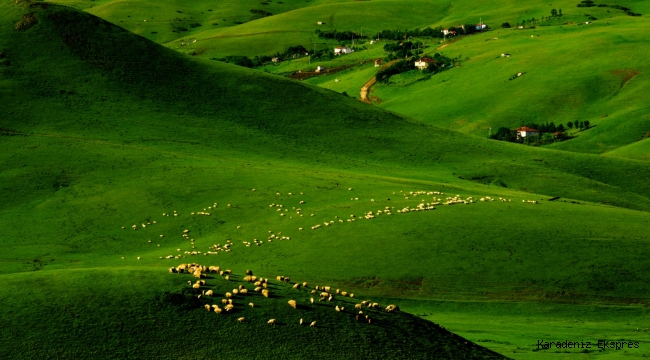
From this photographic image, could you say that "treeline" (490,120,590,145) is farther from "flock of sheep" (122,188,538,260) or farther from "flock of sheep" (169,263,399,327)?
"flock of sheep" (169,263,399,327)

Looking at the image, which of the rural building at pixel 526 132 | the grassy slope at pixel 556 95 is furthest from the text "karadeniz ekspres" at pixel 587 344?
the rural building at pixel 526 132

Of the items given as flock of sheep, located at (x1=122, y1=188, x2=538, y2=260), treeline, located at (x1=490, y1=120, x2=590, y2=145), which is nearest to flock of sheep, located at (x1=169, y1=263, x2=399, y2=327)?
flock of sheep, located at (x1=122, y1=188, x2=538, y2=260)

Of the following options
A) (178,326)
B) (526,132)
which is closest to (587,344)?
(178,326)

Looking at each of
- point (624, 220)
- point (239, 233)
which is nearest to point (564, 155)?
point (624, 220)

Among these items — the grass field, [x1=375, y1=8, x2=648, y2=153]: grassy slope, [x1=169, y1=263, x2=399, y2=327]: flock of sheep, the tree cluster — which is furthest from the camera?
the tree cluster

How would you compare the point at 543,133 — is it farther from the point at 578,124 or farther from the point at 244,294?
the point at 244,294

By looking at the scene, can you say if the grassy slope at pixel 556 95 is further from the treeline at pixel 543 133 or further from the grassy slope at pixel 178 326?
the grassy slope at pixel 178 326

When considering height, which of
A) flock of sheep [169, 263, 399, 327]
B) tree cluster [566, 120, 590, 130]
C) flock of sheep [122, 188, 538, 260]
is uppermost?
flock of sheep [169, 263, 399, 327]

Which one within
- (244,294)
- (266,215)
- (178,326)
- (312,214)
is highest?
(178,326)

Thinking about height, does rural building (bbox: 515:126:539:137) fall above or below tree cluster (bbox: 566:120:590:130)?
below
